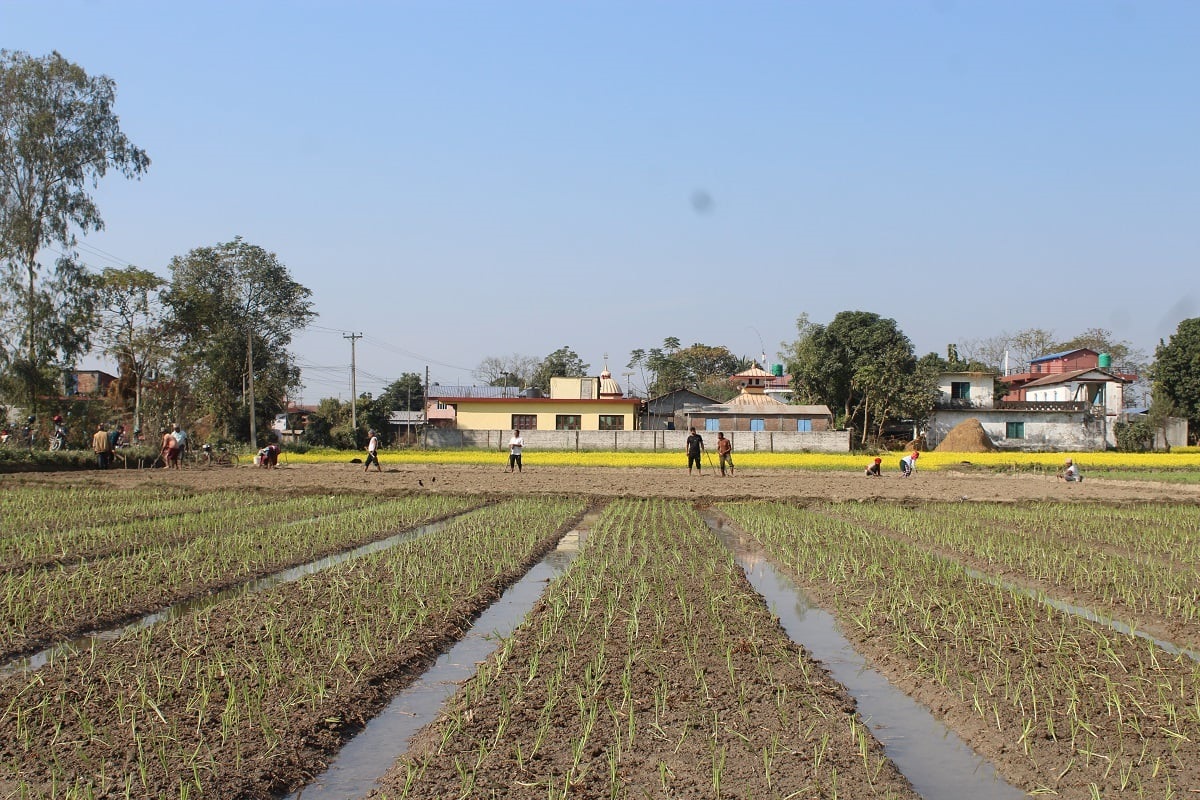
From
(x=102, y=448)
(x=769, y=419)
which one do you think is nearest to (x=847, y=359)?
(x=769, y=419)

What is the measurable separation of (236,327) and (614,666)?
51356mm

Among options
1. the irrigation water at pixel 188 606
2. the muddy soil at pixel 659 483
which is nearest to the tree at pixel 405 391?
the muddy soil at pixel 659 483

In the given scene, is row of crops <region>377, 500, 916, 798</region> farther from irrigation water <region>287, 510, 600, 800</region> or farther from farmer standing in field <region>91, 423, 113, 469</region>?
farmer standing in field <region>91, 423, 113, 469</region>

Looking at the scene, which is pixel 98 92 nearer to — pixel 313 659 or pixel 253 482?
pixel 253 482

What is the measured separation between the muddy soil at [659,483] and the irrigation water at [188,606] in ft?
32.9

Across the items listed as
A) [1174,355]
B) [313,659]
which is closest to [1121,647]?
[313,659]

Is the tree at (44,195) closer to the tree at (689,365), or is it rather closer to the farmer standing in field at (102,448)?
the farmer standing in field at (102,448)

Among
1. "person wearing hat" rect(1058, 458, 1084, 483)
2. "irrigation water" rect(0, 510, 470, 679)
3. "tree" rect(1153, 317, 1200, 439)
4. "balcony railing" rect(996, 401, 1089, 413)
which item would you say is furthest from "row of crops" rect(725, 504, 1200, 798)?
"tree" rect(1153, 317, 1200, 439)

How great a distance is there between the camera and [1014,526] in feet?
54.0

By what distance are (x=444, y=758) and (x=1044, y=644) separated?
4.95 m

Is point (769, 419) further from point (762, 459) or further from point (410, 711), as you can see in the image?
point (410, 711)

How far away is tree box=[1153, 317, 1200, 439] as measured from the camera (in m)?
55.5

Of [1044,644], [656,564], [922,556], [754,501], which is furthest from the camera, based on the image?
[754,501]

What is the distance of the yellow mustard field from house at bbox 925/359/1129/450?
516 cm
